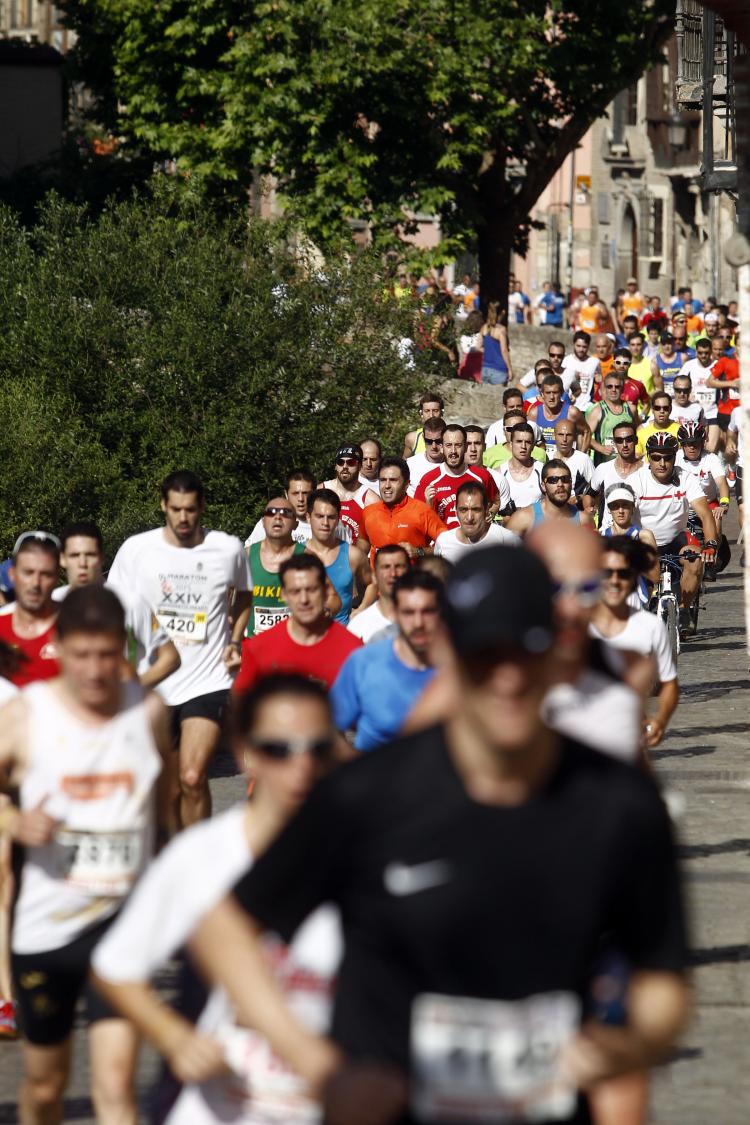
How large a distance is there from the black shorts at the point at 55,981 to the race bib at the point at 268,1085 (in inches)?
71.4

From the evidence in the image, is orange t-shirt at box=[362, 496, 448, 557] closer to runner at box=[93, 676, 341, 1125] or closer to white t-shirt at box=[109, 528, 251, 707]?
white t-shirt at box=[109, 528, 251, 707]

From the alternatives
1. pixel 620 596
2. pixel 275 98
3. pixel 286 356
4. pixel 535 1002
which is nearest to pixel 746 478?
pixel 620 596

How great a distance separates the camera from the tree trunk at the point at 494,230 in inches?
1264

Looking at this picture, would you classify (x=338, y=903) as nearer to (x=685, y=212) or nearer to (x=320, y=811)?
(x=320, y=811)

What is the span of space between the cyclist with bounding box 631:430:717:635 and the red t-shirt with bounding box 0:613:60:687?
9378 millimetres

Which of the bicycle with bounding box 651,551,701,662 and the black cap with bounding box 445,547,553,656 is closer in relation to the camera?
the black cap with bounding box 445,547,553,656

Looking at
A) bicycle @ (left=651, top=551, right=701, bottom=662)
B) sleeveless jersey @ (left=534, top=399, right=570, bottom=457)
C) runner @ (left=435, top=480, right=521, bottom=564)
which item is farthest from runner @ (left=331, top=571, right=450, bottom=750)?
sleeveless jersey @ (left=534, top=399, right=570, bottom=457)

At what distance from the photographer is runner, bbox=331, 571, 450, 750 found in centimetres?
701

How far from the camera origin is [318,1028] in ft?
12.2

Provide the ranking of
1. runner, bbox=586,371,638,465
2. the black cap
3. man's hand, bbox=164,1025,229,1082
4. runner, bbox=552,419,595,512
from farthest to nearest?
runner, bbox=586,371,638,465
runner, bbox=552,419,595,512
man's hand, bbox=164,1025,229,1082
the black cap

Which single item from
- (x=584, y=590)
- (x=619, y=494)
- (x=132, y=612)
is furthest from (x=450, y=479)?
(x=584, y=590)

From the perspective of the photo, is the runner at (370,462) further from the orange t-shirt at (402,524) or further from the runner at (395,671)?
the runner at (395,671)

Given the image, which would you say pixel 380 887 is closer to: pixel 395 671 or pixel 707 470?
pixel 395 671

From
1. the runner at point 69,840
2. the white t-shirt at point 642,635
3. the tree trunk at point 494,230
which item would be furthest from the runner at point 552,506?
the tree trunk at point 494,230
